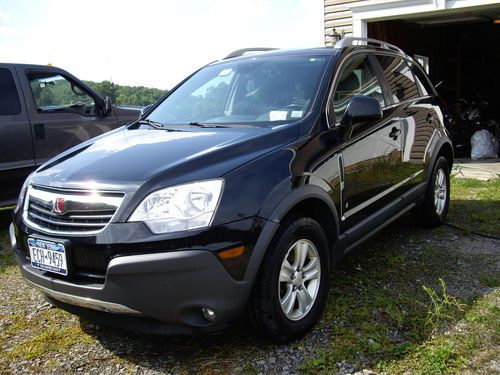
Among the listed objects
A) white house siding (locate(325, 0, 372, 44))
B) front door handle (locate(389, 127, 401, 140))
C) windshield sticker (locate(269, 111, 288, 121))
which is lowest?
front door handle (locate(389, 127, 401, 140))

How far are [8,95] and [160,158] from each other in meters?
3.86

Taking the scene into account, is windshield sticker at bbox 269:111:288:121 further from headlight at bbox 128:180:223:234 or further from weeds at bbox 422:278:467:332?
weeds at bbox 422:278:467:332

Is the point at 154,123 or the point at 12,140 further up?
the point at 154,123

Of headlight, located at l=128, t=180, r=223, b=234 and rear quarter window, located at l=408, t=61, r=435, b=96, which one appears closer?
headlight, located at l=128, t=180, r=223, b=234

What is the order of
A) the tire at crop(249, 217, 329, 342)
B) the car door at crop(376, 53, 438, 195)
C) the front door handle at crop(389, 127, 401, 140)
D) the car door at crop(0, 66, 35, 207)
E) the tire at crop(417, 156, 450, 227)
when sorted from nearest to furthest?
the tire at crop(249, 217, 329, 342), the front door handle at crop(389, 127, 401, 140), the car door at crop(376, 53, 438, 195), the tire at crop(417, 156, 450, 227), the car door at crop(0, 66, 35, 207)

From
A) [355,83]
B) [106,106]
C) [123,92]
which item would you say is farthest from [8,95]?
[355,83]

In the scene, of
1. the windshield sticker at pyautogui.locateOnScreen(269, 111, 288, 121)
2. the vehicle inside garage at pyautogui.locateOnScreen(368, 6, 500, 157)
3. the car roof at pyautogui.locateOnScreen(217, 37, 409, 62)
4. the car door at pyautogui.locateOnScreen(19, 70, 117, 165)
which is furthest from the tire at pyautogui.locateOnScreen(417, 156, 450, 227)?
the vehicle inside garage at pyautogui.locateOnScreen(368, 6, 500, 157)

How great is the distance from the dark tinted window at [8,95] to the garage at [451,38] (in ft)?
20.1

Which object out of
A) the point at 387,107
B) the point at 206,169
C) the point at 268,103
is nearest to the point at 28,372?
the point at 206,169

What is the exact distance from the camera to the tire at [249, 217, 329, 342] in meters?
2.58

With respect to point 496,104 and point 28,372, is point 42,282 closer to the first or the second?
point 28,372

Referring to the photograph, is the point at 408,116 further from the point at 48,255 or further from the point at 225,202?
the point at 48,255

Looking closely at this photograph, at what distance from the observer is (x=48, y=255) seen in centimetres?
259

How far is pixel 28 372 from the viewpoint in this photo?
2699 millimetres
